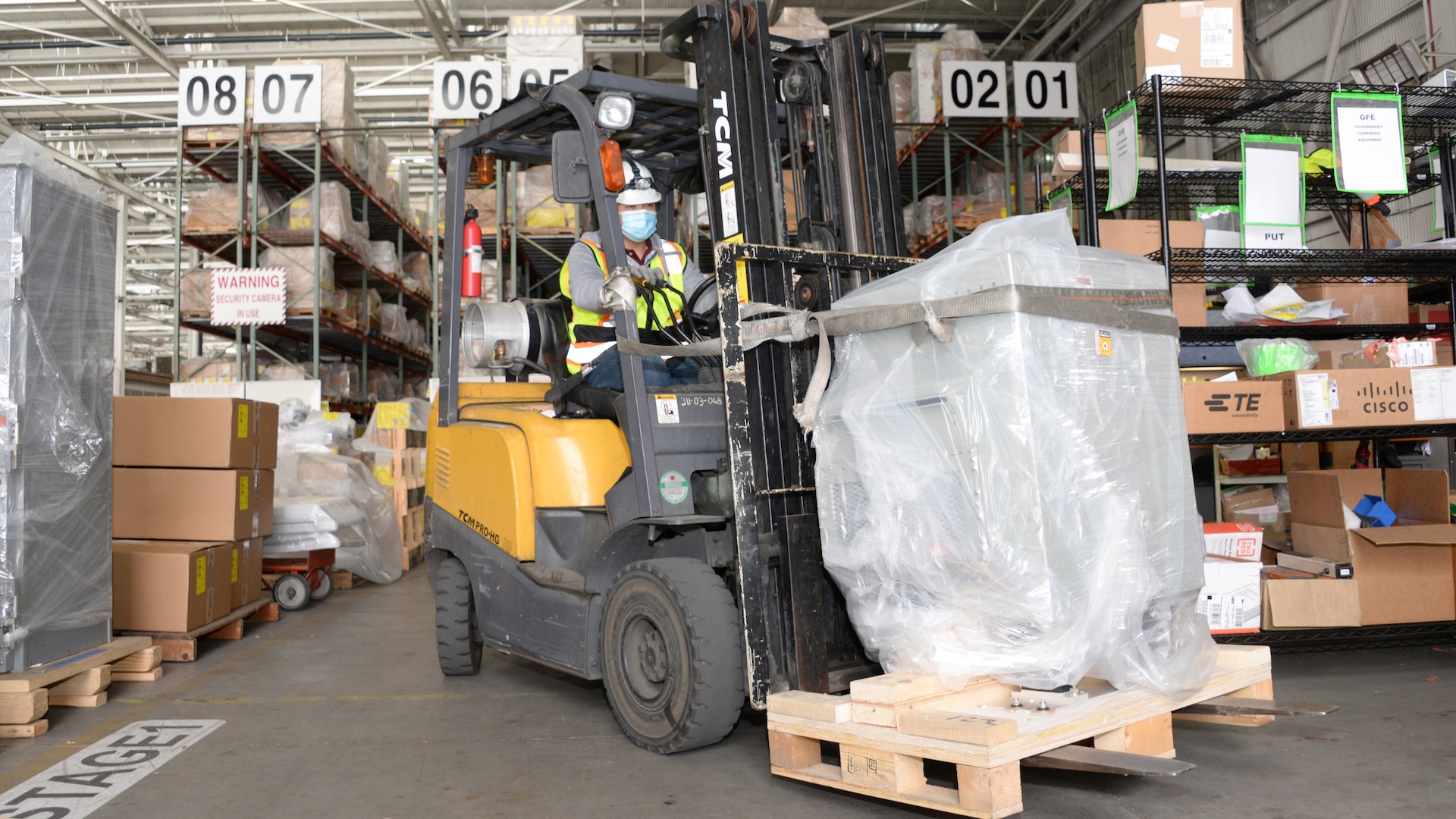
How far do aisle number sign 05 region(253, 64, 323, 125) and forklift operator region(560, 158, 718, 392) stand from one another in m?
7.98

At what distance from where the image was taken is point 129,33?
1288cm

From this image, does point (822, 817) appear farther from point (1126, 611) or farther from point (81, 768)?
point (81, 768)

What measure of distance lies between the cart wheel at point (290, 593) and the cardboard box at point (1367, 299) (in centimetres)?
644

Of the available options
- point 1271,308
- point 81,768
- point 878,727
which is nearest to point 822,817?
point 878,727

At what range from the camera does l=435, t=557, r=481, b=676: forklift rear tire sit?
14.9ft

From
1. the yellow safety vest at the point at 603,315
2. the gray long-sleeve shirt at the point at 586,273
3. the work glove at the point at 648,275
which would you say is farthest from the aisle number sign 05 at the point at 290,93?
the work glove at the point at 648,275

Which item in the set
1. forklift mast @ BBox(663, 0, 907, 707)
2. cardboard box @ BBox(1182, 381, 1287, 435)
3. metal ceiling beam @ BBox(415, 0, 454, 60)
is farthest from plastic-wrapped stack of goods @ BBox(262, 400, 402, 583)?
metal ceiling beam @ BBox(415, 0, 454, 60)

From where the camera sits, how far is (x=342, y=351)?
599 inches

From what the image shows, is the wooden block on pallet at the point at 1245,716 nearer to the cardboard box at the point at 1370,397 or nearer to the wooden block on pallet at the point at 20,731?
the cardboard box at the point at 1370,397

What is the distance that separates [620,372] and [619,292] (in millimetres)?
455

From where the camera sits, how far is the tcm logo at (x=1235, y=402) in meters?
4.30

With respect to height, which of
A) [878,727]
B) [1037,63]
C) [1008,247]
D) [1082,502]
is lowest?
[878,727]

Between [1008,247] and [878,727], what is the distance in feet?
4.25

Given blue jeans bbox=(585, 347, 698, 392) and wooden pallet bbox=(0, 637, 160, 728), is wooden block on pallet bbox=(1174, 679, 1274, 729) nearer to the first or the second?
blue jeans bbox=(585, 347, 698, 392)
